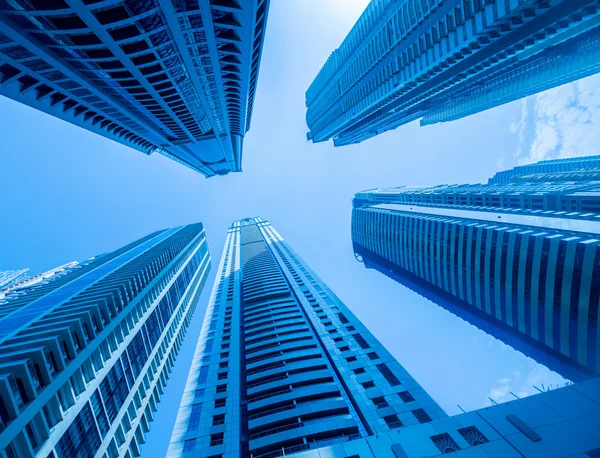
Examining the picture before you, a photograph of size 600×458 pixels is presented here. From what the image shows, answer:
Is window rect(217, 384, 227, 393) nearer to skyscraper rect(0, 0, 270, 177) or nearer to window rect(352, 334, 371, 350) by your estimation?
window rect(352, 334, 371, 350)

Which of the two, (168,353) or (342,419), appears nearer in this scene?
(342,419)

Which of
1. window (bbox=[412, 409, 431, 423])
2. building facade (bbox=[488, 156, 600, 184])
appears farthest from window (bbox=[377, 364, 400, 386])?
building facade (bbox=[488, 156, 600, 184])

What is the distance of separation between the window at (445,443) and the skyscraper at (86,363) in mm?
37736

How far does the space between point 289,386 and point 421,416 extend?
18.4 m

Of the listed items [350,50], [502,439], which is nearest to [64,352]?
[502,439]

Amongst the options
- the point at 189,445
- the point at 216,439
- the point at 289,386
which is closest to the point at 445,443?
the point at 289,386

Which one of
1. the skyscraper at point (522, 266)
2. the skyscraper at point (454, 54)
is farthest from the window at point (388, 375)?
the skyscraper at point (454, 54)

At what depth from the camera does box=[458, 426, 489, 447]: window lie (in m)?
21.4

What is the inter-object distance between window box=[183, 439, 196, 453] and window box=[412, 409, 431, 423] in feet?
93.5

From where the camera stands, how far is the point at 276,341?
194 feet

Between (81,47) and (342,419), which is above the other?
(81,47)

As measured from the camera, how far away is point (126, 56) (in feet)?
133

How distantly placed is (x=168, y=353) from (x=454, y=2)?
112 metres

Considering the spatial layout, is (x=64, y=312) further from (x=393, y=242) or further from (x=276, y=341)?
(x=393, y=242)
